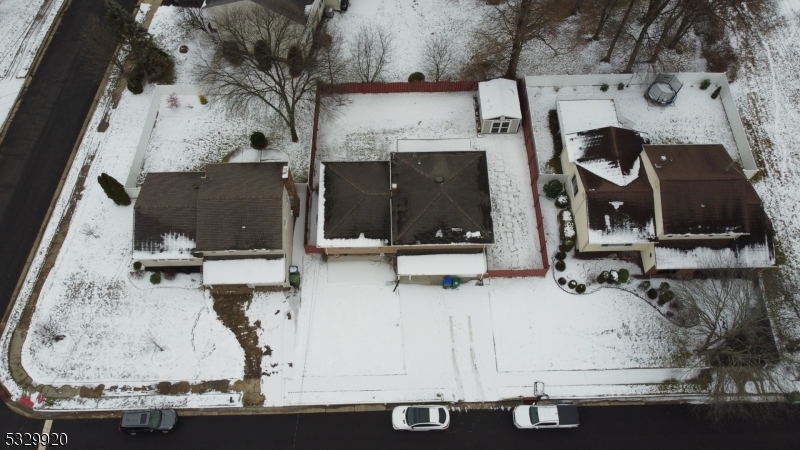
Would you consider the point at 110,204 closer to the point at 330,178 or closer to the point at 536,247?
the point at 330,178

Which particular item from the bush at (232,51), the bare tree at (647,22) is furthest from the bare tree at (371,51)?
the bare tree at (647,22)

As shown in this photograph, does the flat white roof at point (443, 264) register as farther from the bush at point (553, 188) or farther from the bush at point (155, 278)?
the bush at point (155, 278)

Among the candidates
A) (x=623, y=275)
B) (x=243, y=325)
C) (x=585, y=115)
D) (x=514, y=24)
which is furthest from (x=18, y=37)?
(x=623, y=275)

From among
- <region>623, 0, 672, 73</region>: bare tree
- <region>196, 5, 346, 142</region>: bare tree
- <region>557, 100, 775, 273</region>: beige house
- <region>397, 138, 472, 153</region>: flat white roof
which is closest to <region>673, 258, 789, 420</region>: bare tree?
<region>557, 100, 775, 273</region>: beige house

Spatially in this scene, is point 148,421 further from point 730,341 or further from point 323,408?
point 730,341

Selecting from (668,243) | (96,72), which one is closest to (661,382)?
(668,243)
